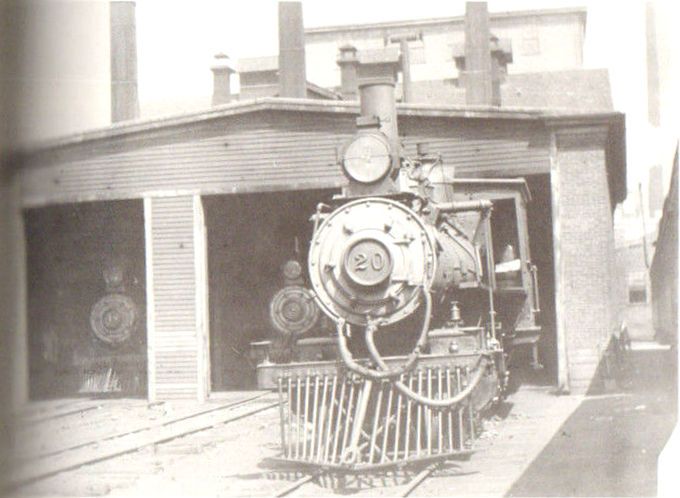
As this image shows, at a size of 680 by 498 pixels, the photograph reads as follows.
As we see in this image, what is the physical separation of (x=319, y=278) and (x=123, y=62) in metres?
13.1

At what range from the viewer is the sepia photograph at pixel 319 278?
8.09 m

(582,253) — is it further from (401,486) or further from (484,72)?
(484,72)

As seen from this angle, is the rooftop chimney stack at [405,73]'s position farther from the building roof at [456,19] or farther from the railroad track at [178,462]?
the railroad track at [178,462]

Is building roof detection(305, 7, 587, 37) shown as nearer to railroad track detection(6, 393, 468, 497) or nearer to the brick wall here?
the brick wall

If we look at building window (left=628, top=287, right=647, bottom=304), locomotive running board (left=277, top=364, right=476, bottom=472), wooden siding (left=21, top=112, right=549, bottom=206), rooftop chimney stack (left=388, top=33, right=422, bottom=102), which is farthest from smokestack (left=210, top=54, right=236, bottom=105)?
locomotive running board (left=277, top=364, right=476, bottom=472)

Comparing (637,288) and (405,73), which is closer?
(405,73)

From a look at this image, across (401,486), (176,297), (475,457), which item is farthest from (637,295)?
(401,486)

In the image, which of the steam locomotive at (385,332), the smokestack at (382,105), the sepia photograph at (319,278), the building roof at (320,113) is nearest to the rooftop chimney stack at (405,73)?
the sepia photograph at (319,278)

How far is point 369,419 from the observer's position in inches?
342

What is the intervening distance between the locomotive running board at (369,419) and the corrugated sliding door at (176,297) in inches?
291

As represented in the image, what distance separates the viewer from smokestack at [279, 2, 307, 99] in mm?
20531

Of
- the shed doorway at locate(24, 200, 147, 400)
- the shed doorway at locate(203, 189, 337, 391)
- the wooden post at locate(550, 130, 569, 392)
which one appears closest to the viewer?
the wooden post at locate(550, 130, 569, 392)

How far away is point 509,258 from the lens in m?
12.3

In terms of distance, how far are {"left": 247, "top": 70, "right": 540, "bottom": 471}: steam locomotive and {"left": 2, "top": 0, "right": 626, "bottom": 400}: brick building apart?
5065mm
